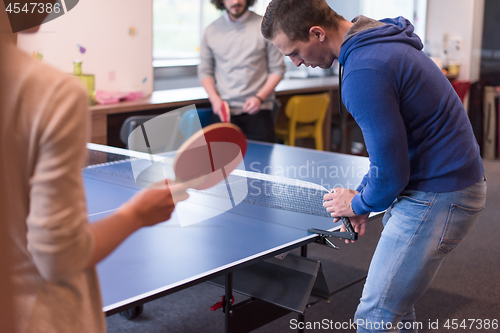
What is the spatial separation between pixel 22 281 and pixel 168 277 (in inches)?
24.9

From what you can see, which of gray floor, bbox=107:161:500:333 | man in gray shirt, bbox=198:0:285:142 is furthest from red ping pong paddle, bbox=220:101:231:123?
gray floor, bbox=107:161:500:333

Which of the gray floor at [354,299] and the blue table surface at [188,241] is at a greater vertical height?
the blue table surface at [188,241]

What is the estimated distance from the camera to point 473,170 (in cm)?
142

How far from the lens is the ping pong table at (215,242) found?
135 cm

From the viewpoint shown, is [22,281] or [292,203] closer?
[22,281]

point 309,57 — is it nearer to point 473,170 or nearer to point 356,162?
point 473,170

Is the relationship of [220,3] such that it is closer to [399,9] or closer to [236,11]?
[236,11]

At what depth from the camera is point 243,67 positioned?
3465mm

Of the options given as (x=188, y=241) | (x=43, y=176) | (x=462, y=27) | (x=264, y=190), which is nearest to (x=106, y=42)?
(x=264, y=190)

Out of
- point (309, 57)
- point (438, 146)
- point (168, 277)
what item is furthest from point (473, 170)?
point (168, 277)

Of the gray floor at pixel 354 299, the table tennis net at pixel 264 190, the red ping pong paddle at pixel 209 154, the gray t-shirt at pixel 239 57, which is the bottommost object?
the gray floor at pixel 354 299

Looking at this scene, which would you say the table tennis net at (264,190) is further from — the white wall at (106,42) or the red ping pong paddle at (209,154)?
the white wall at (106,42)

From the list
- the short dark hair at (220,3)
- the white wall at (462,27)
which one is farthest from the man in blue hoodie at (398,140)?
the white wall at (462,27)

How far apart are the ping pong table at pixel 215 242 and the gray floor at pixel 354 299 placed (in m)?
0.48
